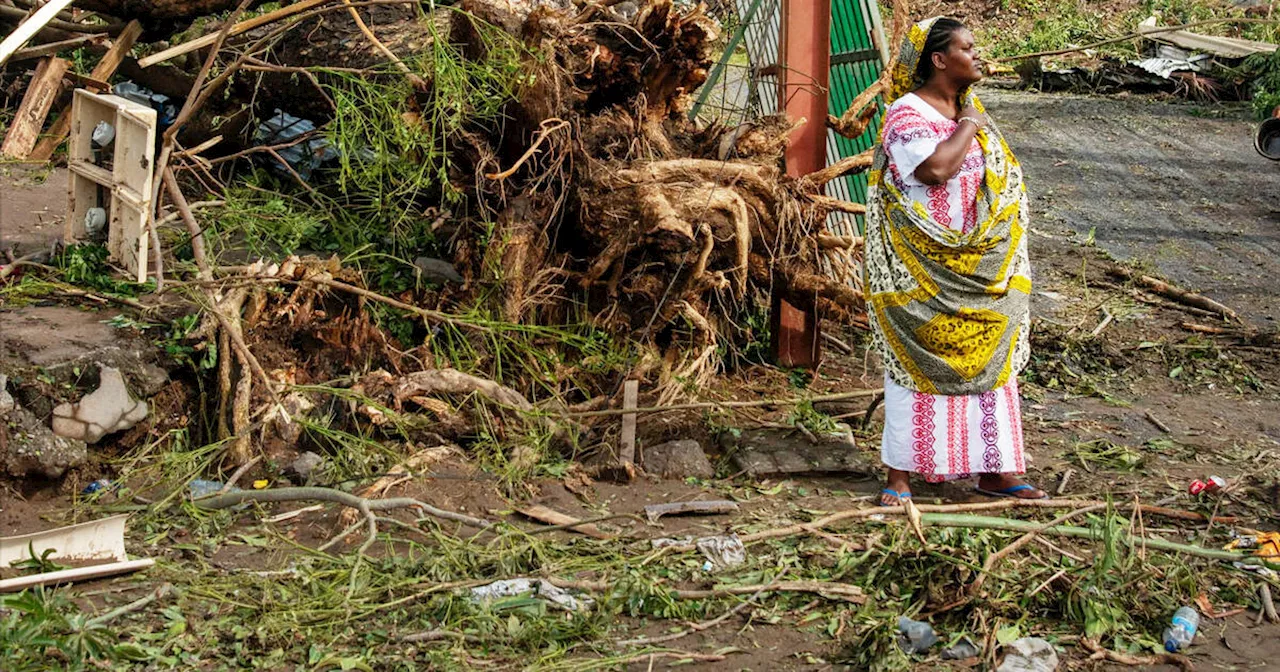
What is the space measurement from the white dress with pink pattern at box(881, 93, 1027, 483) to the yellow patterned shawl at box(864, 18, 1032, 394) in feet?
0.12

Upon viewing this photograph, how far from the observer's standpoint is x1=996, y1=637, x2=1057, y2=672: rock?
3.11m

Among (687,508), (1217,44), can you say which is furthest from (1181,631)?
(1217,44)

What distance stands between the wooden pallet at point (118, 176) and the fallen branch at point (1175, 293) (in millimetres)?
5078

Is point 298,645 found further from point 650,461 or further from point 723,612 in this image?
point 650,461

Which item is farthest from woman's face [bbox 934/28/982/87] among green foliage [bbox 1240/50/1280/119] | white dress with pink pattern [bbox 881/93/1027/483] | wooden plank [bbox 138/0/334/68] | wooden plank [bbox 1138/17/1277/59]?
wooden plank [bbox 1138/17/1277/59]

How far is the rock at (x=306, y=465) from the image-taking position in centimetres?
438

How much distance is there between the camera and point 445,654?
3123 millimetres

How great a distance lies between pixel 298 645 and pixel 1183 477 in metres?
3.23

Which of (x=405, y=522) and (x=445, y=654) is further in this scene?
(x=405, y=522)

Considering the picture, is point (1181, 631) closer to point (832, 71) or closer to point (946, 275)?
point (946, 275)

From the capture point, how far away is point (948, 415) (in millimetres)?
4262

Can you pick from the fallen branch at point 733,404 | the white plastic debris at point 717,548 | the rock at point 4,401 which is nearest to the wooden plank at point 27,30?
the rock at point 4,401

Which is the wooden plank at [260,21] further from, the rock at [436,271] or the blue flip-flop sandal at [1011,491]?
the blue flip-flop sandal at [1011,491]

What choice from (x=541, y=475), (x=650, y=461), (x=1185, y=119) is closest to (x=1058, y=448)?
(x=650, y=461)
